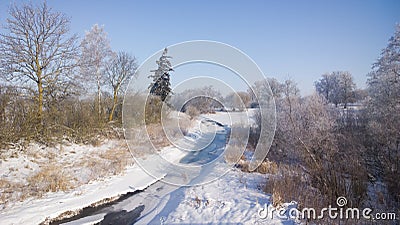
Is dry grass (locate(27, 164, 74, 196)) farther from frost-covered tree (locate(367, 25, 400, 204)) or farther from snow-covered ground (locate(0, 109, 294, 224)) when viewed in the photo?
frost-covered tree (locate(367, 25, 400, 204))

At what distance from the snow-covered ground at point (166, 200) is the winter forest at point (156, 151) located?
34 millimetres

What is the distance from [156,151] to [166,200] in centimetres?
496

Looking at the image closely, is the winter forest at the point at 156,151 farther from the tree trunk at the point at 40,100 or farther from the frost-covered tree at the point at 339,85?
the frost-covered tree at the point at 339,85

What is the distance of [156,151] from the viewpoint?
416 inches

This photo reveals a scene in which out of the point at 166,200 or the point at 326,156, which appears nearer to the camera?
the point at 166,200

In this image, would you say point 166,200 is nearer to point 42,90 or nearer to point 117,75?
point 42,90

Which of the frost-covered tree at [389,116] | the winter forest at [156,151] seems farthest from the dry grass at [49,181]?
the frost-covered tree at [389,116]

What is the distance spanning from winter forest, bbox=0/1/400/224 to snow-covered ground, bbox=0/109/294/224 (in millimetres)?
34

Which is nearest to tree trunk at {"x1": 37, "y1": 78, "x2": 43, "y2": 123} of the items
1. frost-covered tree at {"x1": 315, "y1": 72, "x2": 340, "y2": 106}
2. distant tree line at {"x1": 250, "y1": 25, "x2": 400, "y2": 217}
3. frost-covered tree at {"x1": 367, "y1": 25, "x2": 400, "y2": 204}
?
distant tree line at {"x1": 250, "y1": 25, "x2": 400, "y2": 217}

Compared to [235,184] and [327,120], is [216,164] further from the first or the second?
[327,120]

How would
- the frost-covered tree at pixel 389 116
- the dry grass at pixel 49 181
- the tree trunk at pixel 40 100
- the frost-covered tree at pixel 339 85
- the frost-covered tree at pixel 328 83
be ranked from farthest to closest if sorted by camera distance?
1. the frost-covered tree at pixel 328 83
2. the frost-covered tree at pixel 339 85
3. the tree trunk at pixel 40 100
4. the frost-covered tree at pixel 389 116
5. the dry grass at pixel 49 181

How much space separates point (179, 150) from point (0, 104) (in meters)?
7.81

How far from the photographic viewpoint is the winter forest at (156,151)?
4930mm

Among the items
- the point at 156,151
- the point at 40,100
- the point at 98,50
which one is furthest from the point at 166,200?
the point at 98,50
